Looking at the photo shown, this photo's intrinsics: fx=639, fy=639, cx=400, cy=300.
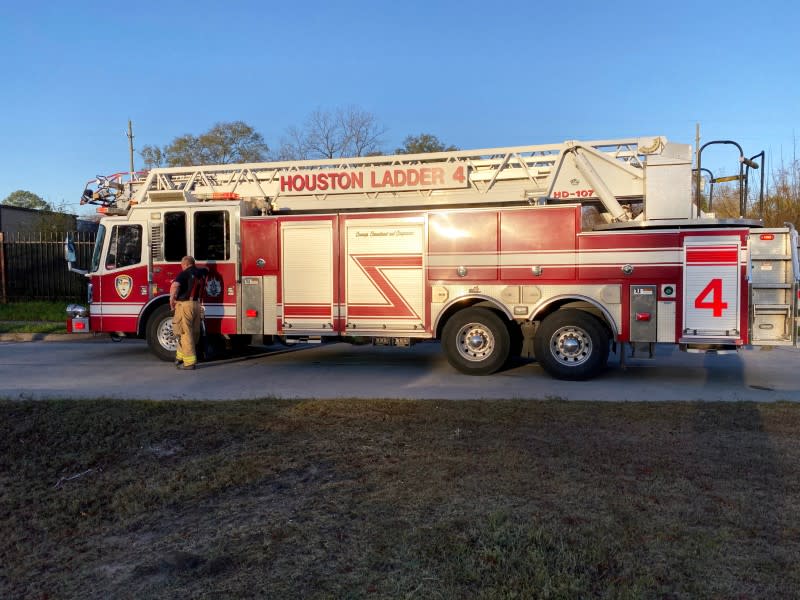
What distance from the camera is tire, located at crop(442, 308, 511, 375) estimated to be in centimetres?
940

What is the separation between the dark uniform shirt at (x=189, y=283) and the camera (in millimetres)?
9961

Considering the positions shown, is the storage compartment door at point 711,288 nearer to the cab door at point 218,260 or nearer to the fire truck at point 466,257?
the fire truck at point 466,257

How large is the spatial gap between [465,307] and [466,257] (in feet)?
2.56

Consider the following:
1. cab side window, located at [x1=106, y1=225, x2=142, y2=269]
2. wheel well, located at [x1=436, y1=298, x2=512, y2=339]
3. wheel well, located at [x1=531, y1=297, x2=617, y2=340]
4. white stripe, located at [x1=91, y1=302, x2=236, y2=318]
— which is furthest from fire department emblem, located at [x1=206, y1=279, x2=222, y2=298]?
wheel well, located at [x1=531, y1=297, x2=617, y2=340]

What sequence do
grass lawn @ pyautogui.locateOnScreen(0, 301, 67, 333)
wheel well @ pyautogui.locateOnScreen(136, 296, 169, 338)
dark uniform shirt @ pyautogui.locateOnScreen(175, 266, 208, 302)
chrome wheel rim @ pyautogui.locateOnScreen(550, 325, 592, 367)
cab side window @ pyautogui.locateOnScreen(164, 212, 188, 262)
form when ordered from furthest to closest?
1. grass lawn @ pyautogui.locateOnScreen(0, 301, 67, 333)
2. wheel well @ pyautogui.locateOnScreen(136, 296, 169, 338)
3. cab side window @ pyautogui.locateOnScreen(164, 212, 188, 262)
4. dark uniform shirt @ pyautogui.locateOnScreen(175, 266, 208, 302)
5. chrome wheel rim @ pyautogui.locateOnScreen(550, 325, 592, 367)

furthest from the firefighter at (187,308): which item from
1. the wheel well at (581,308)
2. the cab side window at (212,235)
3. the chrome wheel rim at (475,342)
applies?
the wheel well at (581,308)

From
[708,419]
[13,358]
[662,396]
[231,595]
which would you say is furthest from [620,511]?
[13,358]

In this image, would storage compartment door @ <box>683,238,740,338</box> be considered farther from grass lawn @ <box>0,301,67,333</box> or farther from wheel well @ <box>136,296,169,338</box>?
grass lawn @ <box>0,301,67,333</box>

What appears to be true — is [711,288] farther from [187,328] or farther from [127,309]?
[127,309]

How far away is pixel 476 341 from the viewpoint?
374 inches

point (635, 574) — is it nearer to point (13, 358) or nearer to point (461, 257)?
point (461, 257)

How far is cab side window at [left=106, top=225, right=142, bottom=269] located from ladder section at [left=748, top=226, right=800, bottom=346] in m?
9.50

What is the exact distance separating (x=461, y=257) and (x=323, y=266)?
2216 mm

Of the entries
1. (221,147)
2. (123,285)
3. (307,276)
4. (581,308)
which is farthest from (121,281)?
(221,147)
